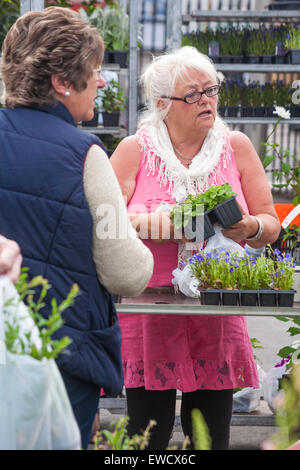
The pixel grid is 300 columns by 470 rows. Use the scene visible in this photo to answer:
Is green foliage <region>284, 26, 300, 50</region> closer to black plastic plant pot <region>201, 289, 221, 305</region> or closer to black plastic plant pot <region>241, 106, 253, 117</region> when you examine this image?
black plastic plant pot <region>241, 106, 253, 117</region>

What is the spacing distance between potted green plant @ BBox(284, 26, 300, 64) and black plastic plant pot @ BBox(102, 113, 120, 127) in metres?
1.37

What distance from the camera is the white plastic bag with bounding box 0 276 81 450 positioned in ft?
2.93

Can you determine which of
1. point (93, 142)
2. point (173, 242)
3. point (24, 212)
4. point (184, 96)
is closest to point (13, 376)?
point (24, 212)

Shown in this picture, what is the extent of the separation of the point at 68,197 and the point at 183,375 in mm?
949

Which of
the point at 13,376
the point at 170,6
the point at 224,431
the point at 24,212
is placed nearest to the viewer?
the point at 13,376

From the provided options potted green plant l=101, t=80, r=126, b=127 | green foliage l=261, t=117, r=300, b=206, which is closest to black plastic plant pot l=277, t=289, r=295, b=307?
green foliage l=261, t=117, r=300, b=206

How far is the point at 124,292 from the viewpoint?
1.58 metres

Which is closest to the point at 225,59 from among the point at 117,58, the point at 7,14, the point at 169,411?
the point at 117,58

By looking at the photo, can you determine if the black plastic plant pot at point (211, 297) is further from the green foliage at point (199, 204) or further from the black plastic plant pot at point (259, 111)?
the black plastic plant pot at point (259, 111)

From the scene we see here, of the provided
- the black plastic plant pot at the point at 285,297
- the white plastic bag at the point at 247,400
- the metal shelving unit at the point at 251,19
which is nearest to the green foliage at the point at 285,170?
the metal shelving unit at the point at 251,19

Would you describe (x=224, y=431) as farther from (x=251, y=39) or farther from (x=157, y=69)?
(x=251, y=39)

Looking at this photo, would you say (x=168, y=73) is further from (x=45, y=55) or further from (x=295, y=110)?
(x=295, y=110)

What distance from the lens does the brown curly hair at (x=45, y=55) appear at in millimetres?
1516

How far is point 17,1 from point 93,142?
4496mm
